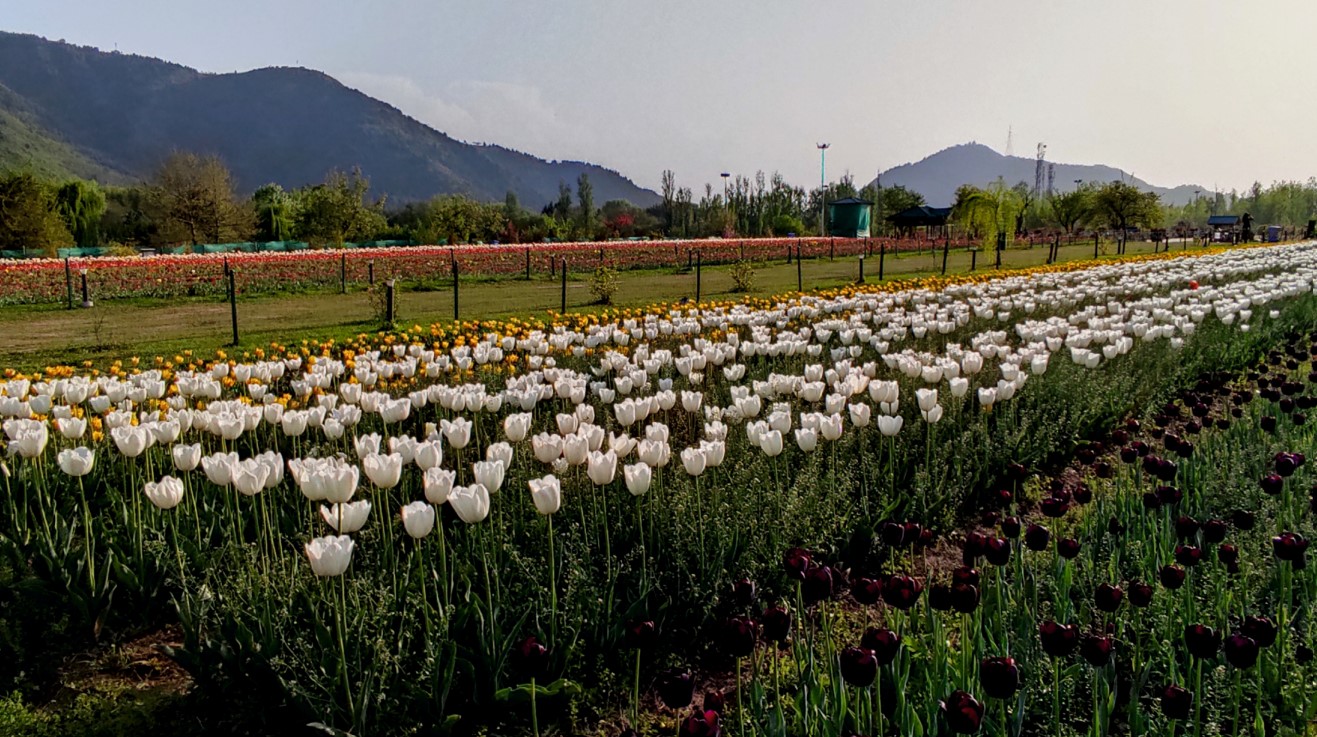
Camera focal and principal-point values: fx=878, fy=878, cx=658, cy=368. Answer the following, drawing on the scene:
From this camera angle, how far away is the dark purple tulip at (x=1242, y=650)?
219 cm

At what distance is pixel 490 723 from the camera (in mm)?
3094

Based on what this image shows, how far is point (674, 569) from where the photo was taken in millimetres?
3939

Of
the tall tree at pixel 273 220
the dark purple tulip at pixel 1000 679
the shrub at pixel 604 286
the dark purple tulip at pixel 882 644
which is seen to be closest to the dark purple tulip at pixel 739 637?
the dark purple tulip at pixel 882 644

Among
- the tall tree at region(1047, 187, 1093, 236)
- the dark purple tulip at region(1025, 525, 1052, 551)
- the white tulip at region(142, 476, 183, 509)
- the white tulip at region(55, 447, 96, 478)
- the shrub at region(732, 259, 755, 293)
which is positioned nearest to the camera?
the dark purple tulip at region(1025, 525, 1052, 551)

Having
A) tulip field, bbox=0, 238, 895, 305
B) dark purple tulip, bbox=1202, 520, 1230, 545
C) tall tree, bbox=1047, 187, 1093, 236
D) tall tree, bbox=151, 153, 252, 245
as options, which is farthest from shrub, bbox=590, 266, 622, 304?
tall tree, bbox=1047, 187, 1093, 236

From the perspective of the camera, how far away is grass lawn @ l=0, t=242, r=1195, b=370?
12773 millimetres

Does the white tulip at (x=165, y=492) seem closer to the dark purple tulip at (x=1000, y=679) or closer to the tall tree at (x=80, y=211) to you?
the dark purple tulip at (x=1000, y=679)

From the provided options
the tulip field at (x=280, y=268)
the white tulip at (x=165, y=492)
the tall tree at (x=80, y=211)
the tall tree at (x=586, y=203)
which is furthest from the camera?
the tall tree at (x=586, y=203)

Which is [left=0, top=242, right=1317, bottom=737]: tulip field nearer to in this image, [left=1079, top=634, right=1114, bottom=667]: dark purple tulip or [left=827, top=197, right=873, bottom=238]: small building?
[left=1079, top=634, right=1114, bottom=667]: dark purple tulip

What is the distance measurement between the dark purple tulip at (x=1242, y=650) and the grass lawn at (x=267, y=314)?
12158 mm

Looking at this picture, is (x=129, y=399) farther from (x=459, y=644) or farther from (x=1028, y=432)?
(x=1028, y=432)

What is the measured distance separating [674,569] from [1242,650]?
2237mm

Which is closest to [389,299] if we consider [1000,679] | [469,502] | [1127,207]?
[469,502]

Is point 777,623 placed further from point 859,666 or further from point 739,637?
point 859,666
